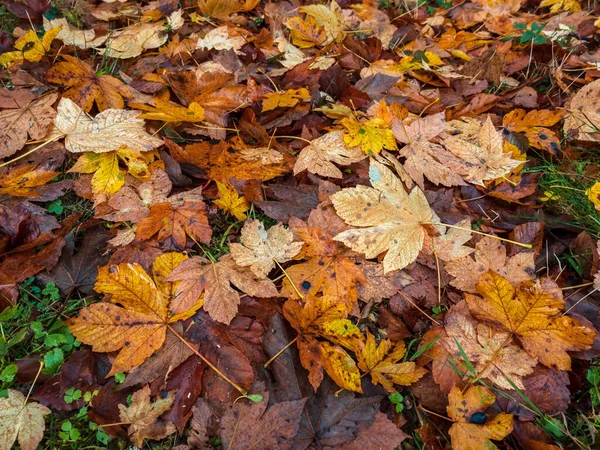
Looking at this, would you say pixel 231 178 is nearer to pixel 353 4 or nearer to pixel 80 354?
pixel 80 354

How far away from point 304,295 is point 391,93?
123cm

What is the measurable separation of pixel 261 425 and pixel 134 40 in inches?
84.8

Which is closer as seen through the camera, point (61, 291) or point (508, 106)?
point (61, 291)

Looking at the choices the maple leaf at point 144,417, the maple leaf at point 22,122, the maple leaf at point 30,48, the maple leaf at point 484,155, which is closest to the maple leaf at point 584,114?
the maple leaf at point 484,155

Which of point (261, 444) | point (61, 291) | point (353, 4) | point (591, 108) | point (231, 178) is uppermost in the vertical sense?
point (353, 4)

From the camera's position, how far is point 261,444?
1189mm

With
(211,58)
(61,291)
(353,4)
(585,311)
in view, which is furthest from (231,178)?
(353,4)

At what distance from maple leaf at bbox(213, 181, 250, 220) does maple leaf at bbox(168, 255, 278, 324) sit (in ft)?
0.84

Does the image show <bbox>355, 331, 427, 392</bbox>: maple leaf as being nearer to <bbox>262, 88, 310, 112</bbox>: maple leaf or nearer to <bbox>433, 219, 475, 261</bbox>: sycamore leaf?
<bbox>433, 219, 475, 261</bbox>: sycamore leaf

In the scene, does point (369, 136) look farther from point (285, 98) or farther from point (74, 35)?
point (74, 35)

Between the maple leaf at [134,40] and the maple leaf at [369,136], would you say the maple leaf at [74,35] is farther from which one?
the maple leaf at [369,136]

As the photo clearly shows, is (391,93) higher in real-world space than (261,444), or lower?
higher

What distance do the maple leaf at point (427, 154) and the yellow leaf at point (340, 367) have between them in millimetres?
795

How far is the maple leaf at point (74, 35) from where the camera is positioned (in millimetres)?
2268
